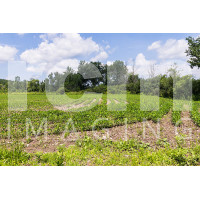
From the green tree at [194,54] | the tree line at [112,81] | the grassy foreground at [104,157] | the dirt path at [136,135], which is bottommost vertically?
the grassy foreground at [104,157]

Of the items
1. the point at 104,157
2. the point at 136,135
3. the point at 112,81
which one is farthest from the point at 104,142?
the point at 112,81

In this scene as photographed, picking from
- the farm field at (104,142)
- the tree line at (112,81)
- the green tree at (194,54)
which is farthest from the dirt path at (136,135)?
the green tree at (194,54)

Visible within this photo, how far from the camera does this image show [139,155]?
11.0 feet

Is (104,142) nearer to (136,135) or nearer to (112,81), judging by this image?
(136,135)

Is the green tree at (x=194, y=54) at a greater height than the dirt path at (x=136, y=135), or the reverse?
the green tree at (x=194, y=54)

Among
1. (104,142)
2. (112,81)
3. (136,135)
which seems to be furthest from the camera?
(112,81)

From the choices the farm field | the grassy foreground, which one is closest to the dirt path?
the farm field

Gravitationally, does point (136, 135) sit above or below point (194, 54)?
below

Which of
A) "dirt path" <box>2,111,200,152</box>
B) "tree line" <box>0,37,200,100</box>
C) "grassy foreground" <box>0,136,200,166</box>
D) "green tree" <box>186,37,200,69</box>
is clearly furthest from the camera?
"green tree" <box>186,37,200,69</box>

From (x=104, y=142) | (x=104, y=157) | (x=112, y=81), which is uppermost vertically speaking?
(x=112, y=81)

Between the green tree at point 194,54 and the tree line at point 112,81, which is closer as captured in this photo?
the tree line at point 112,81

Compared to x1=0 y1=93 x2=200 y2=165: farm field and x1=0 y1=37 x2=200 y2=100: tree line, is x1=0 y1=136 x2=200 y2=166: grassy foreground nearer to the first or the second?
x1=0 y1=93 x2=200 y2=165: farm field

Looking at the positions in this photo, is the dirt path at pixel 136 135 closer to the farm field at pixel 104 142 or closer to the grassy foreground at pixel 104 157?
the farm field at pixel 104 142

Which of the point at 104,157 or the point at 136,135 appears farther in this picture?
the point at 136,135
